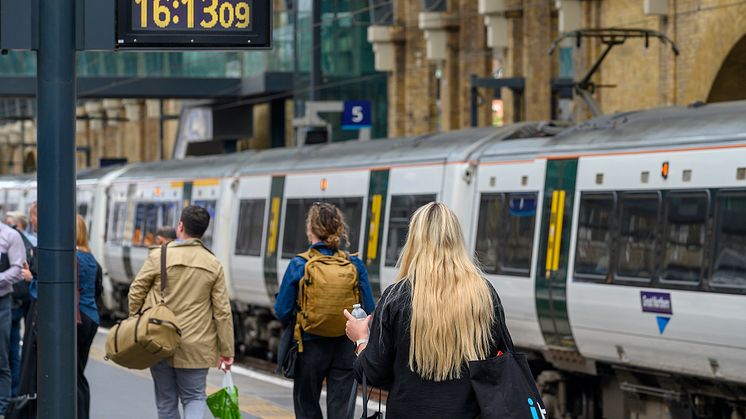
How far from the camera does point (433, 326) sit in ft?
19.0

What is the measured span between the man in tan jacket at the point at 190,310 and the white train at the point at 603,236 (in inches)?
161

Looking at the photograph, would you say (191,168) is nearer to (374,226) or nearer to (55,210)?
(374,226)

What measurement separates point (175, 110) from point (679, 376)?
46.8m

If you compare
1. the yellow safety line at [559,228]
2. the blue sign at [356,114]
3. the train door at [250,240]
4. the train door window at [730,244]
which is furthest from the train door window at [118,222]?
the train door window at [730,244]

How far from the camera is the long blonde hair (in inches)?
228

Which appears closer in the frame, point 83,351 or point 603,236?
point 83,351

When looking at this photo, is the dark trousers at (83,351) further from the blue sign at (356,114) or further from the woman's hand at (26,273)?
the blue sign at (356,114)

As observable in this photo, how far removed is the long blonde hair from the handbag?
6 cm

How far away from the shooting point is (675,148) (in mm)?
12906

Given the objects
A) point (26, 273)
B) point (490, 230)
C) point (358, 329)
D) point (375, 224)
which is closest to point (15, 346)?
point (26, 273)

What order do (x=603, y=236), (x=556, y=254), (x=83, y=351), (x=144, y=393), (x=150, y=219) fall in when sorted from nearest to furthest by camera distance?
(x=83, y=351)
(x=603, y=236)
(x=144, y=393)
(x=556, y=254)
(x=150, y=219)

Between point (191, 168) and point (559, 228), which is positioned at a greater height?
point (191, 168)

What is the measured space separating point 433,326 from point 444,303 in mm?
88


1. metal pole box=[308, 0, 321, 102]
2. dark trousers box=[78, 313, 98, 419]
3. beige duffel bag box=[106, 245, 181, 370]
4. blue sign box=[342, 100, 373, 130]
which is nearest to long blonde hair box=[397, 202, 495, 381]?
beige duffel bag box=[106, 245, 181, 370]
